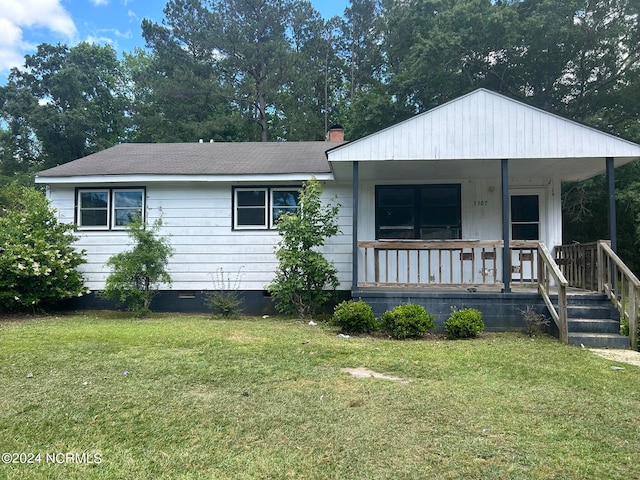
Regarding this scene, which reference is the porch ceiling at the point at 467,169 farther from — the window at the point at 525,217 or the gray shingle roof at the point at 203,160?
the gray shingle roof at the point at 203,160

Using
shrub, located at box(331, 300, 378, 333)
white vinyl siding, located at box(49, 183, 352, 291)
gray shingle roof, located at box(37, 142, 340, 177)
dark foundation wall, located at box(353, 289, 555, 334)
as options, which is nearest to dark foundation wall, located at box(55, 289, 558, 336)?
dark foundation wall, located at box(353, 289, 555, 334)

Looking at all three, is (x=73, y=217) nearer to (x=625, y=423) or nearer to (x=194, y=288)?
(x=194, y=288)

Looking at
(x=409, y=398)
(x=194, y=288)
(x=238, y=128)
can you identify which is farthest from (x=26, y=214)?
(x=238, y=128)

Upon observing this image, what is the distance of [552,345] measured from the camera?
6223 millimetres

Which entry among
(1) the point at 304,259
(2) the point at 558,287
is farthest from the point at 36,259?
(2) the point at 558,287

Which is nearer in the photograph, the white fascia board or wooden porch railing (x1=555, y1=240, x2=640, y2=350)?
wooden porch railing (x1=555, y1=240, x2=640, y2=350)

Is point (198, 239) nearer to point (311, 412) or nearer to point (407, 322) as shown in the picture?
point (407, 322)

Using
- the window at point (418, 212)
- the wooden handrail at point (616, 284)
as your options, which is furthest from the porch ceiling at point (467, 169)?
the wooden handrail at point (616, 284)

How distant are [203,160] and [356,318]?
5.92 metres

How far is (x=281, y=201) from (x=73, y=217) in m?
4.71

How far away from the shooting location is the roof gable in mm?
7570

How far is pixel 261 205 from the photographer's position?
32.4 ft

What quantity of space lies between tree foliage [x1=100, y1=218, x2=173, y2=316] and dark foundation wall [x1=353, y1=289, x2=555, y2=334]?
4.17 m

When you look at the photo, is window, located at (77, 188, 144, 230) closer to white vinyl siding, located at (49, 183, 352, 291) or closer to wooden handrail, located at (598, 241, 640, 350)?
white vinyl siding, located at (49, 183, 352, 291)
